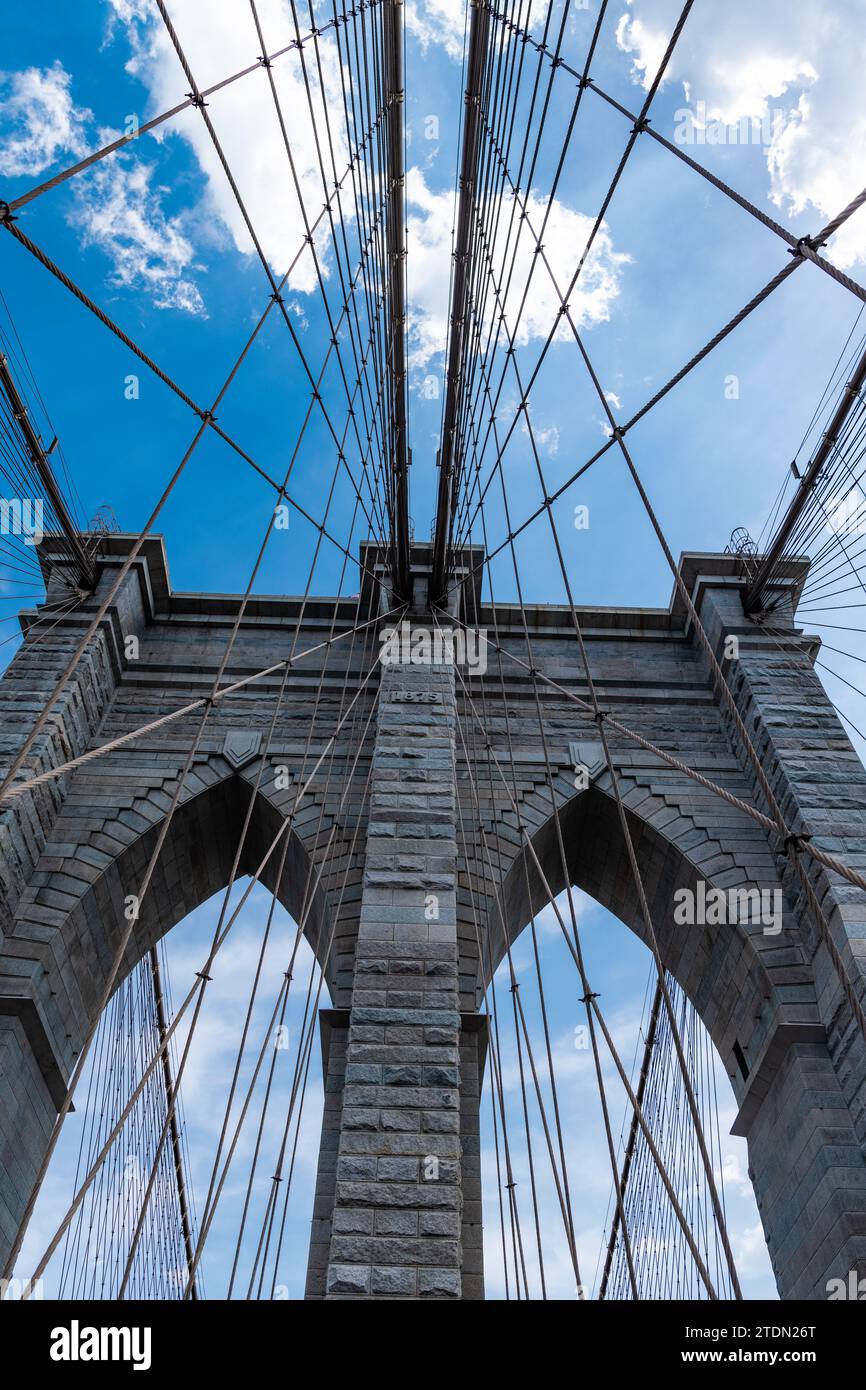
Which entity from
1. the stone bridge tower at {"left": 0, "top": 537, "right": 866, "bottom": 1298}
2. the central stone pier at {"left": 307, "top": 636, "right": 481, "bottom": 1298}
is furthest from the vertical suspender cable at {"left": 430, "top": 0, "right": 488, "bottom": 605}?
the central stone pier at {"left": 307, "top": 636, "right": 481, "bottom": 1298}

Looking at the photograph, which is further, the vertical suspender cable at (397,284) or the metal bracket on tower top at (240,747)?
the metal bracket on tower top at (240,747)

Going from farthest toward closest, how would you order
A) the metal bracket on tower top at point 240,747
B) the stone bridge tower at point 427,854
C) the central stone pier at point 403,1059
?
the metal bracket on tower top at point 240,747 → the stone bridge tower at point 427,854 → the central stone pier at point 403,1059

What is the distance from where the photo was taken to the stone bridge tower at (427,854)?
6570 millimetres

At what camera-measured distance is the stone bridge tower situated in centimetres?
657

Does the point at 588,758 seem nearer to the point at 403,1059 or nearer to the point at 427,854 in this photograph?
the point at 427,854

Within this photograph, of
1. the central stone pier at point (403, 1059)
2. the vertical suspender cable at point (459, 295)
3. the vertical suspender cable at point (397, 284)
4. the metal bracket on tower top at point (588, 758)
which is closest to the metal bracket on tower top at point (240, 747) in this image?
the central stone pier at point (403, 1059)

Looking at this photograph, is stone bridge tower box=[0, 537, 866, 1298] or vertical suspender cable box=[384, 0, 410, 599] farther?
vertical suspender cable box=[384, 0, 410, 599]

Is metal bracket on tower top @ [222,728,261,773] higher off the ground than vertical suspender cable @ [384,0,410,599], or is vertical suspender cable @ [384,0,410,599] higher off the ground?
vertical suspender cable @ [384,0,410,599]

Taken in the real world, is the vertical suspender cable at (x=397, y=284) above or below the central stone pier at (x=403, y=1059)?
above

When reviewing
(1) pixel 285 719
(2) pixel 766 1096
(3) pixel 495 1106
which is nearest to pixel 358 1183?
(3) pixel 495 1106

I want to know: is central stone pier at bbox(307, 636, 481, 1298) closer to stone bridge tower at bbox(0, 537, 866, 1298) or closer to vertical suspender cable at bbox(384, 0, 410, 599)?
stone bridge tower at bbox(0, 537, 866, 1298)

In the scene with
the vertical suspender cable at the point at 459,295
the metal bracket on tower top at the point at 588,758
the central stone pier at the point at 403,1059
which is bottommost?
the central stone pier at the point at 403,1059

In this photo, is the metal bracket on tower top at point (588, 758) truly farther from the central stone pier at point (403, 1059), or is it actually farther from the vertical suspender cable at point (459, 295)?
the vertical suspender cable at point (459, 295)

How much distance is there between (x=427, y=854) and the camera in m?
7.81
